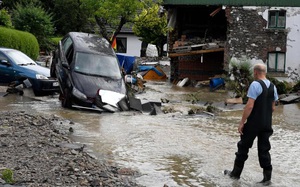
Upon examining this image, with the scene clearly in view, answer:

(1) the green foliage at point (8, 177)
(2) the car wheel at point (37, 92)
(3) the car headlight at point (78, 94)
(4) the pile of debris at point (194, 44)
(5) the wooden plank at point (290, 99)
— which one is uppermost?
(4) the pile of debris at point (194, 44)

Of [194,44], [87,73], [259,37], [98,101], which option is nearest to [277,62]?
[259,37]

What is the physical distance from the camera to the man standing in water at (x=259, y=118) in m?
8.85

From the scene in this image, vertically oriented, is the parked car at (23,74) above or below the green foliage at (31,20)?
below

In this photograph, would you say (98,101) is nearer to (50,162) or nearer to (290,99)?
(50,162)

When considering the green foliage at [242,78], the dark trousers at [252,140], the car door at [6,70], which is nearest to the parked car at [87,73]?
the car door at [6,70]

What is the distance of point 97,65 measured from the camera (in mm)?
18641

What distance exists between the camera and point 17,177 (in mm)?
7824

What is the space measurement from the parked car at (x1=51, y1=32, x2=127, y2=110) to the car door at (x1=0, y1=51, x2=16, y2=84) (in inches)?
64.4

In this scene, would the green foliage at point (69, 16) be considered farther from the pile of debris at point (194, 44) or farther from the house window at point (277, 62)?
the house window at point (277, 62)

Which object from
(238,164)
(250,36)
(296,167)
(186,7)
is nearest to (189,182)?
(238,164)

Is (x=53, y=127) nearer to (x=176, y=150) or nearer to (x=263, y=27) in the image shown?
(x=176, y=150)

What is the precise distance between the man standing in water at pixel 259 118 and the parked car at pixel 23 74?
1208 centimetres

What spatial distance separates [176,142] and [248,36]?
70.6 feet

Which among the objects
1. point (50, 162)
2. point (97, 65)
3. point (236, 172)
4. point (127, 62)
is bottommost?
point (236, 172)
